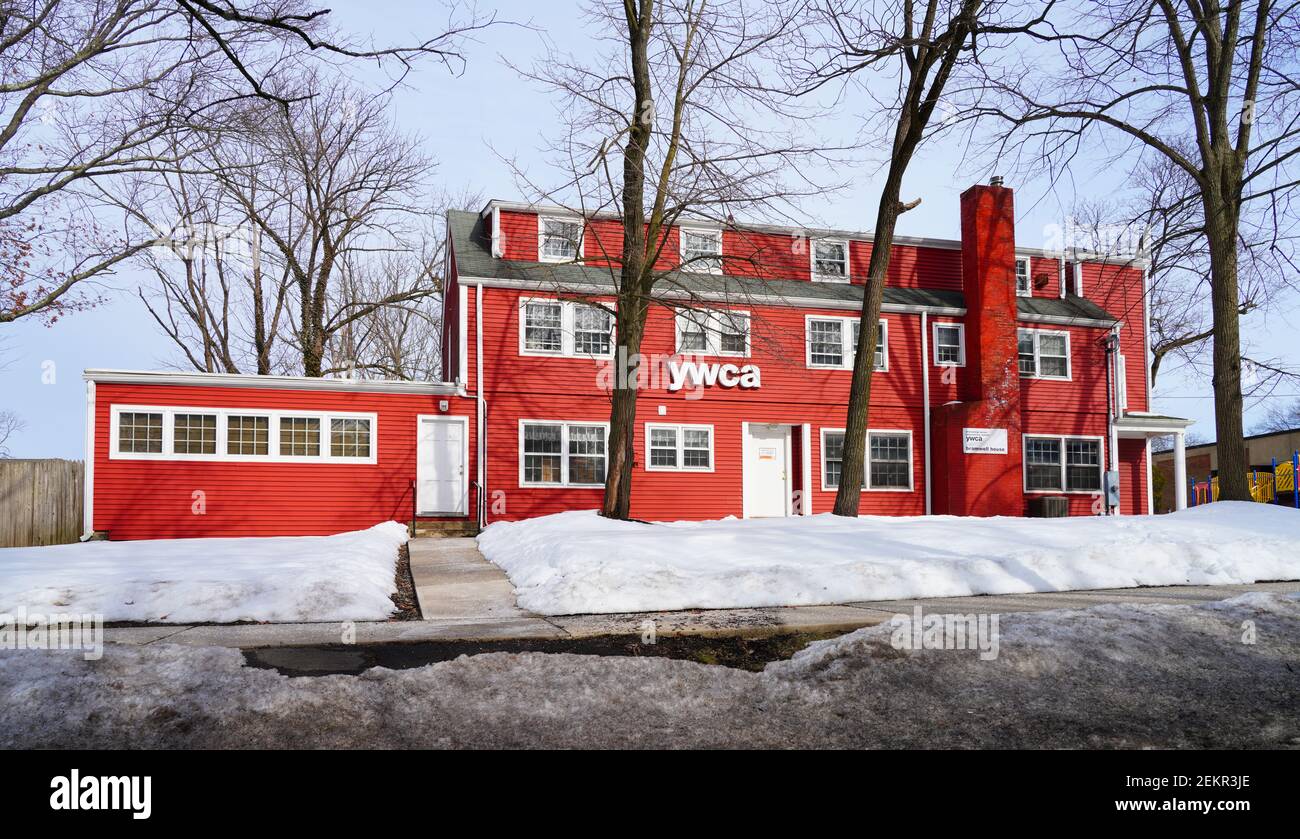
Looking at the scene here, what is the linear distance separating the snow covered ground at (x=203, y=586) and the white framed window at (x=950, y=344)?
16679 mm

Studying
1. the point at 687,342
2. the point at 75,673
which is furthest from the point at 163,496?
the point at 75,673

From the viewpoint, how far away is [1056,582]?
10.0 meters

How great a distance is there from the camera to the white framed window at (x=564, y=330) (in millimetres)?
21531

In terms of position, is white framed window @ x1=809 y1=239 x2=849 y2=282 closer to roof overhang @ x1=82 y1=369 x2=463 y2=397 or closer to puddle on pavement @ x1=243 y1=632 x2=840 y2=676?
roof overhang @ x1=82 y1=369 x2=463 y2=397

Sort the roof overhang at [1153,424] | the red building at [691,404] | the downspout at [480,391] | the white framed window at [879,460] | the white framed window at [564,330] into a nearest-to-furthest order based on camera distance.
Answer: the red building at [691,404], the downspout at [480,391], the white framed window at [564,330], the white framed window at [879,460], the roof overhang at [1153,424]

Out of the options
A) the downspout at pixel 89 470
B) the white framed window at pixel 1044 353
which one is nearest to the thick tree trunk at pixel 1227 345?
the white framed window at pixel 1044 353

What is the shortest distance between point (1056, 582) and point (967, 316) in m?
15.7

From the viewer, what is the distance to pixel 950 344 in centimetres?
2447

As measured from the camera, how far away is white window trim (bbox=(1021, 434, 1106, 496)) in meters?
24.1

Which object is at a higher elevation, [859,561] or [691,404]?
[691,404]

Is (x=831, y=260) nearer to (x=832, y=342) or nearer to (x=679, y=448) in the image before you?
(x=832, y=342)

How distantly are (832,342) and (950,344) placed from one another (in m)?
3.49

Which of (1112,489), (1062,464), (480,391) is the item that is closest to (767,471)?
(480,391)

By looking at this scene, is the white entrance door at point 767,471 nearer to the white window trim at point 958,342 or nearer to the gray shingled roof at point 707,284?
the gray shingled roof at point 707,284
